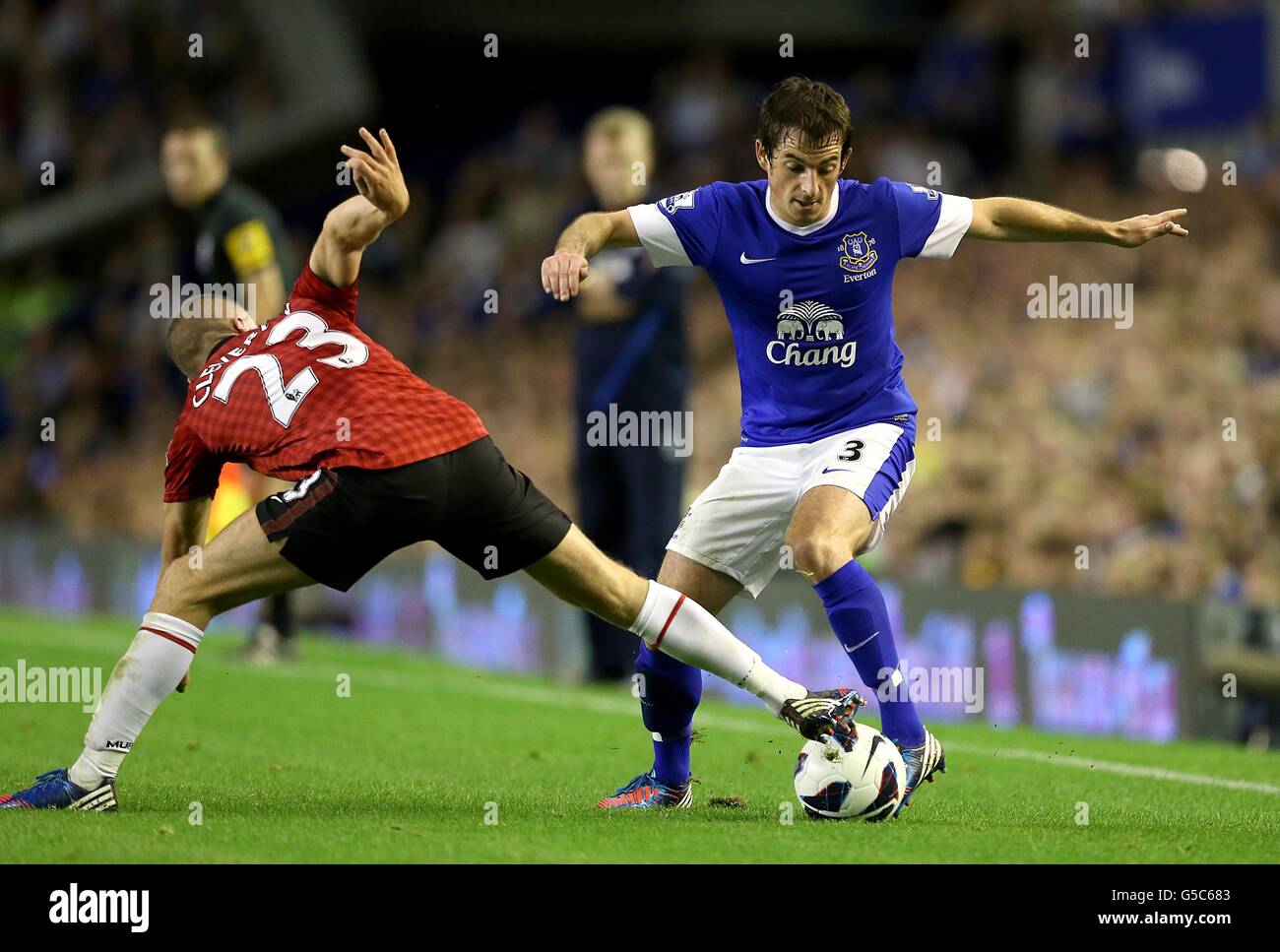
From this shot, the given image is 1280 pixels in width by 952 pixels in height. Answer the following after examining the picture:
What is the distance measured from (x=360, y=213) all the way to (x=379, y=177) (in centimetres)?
16

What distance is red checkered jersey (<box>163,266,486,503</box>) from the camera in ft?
18.8

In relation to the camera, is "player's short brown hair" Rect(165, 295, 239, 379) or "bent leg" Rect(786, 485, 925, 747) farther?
"player's short brown hair" Rect(165, 295, 239, 379)

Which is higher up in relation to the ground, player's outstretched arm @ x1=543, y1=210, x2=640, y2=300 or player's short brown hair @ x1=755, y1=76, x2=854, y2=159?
→ player's short brown hair @ x1=755, y1=76, x2=854, y2=159

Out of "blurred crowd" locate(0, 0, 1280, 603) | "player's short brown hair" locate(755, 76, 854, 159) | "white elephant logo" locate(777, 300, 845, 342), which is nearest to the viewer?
"player's short brown hair" locate(755, 76, 854, 159)

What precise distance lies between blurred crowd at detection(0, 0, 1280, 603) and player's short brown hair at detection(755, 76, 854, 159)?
390 cm

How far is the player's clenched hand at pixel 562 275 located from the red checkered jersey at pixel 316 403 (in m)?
0.47

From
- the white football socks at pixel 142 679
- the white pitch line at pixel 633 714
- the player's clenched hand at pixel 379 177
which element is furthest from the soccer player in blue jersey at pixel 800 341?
the white pitch line at pixel 633 714

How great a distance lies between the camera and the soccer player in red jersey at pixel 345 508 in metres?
5.68

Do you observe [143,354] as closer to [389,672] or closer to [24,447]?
[24,447]

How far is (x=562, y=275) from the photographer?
562cm

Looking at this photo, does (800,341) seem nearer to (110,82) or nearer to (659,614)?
(659,614)

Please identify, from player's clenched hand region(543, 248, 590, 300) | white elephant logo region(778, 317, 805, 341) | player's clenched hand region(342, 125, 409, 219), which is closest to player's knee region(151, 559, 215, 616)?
player's clenched hand region(342, 125, 409, 219)

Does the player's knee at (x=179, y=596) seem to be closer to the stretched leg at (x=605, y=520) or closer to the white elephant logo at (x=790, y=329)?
the white elephant logo at (x=790, y=329)

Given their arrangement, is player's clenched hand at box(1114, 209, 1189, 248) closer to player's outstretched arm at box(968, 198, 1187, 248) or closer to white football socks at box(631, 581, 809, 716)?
player's outstretched arm at box(968, 198, 1187, 248)
